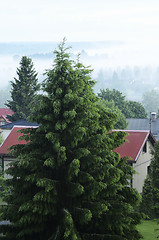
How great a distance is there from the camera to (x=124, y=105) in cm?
8938

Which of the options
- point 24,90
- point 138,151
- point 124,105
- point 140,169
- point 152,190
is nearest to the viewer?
point 152,190

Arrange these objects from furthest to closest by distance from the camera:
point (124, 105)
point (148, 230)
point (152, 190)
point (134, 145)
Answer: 1. point (124, 105)
2. point (134, 145)
3. point (152, 190)
4. point (148, 230)

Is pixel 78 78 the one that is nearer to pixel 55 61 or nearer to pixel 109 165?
pixel 55 61

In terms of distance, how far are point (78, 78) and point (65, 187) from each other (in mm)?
4628

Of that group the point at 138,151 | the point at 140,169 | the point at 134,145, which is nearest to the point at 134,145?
the point at 134,145

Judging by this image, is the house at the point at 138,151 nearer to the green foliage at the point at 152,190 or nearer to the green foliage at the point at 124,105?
the green foliage at the point at 152,190

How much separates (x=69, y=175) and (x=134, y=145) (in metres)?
18.7

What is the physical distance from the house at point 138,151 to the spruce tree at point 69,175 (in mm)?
15626

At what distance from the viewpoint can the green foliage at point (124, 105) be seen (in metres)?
88.9

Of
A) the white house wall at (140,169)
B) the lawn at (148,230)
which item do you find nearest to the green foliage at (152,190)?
the lawn at (148,230)

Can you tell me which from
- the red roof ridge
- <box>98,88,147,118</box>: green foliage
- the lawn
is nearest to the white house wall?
the red roof ridge

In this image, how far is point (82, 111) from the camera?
51.2ft

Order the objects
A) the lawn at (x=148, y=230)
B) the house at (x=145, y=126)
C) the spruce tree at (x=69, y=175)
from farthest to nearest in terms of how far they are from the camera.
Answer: the house at (x=145, y=126), the lawn at (x=148, y=230), the spruce tree at (x=69, y=175)

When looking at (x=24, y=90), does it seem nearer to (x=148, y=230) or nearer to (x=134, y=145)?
(x=134, y=145)
